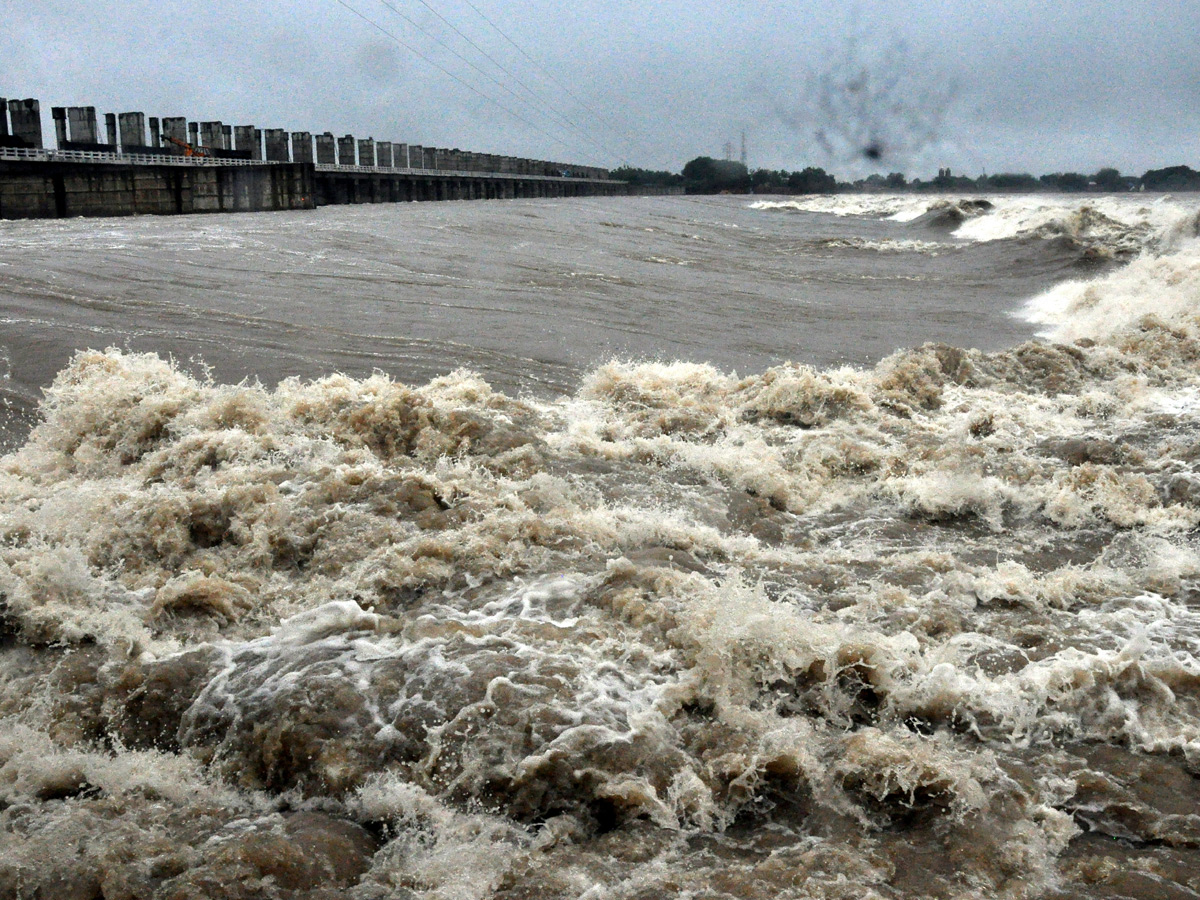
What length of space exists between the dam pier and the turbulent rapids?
86.5 feet

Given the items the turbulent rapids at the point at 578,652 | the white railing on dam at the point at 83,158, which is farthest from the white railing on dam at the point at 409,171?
the turbulent rapids at the point at 578,652

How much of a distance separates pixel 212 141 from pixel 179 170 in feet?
55.6

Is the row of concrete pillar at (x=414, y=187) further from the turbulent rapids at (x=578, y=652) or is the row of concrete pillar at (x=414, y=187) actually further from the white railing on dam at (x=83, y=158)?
the turbulent rapids at (x=578, y=652)

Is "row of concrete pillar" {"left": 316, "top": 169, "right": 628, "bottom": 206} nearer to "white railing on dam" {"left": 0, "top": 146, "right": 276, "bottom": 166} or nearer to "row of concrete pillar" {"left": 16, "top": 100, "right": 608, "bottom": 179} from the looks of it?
"row of concrete pillar" {"left": 16, "top": 100, "right": 608, "bottom": 179}

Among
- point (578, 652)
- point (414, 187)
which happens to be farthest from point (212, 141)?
point (578, 652)

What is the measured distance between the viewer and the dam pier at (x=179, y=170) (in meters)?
30.5

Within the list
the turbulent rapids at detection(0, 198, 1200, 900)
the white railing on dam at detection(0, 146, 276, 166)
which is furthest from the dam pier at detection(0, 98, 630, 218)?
the turbulent rapids at detection(0, 198, 1200, 900)

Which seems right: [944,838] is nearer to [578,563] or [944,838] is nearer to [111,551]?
[578,563]

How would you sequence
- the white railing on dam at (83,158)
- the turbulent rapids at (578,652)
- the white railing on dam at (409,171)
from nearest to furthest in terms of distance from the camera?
1. the turbulent rapids at (578,652)
2. the white railing on dam at (83,158)
3. the white railing on dam at (409,171)

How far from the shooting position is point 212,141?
164 ft

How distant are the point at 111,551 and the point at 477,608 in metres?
2.34

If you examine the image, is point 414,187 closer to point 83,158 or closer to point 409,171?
point 409,171

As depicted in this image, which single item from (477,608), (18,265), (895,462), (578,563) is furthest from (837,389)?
(18,265)

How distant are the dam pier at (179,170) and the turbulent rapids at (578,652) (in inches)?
1039
